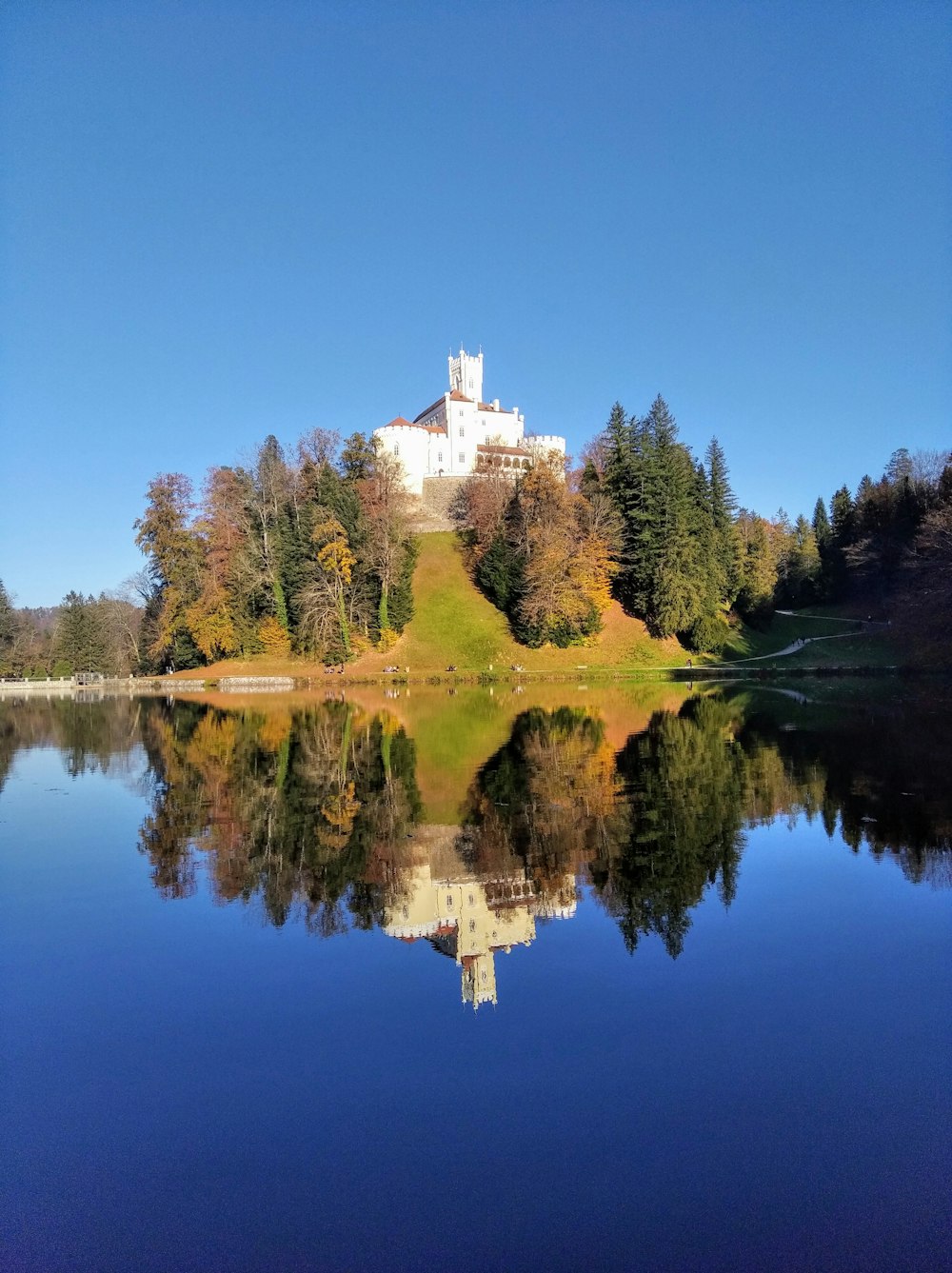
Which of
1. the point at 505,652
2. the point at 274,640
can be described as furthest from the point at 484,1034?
the point at 274,640

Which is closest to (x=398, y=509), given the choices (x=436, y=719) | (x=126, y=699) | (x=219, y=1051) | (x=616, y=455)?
(x=616, y=455)

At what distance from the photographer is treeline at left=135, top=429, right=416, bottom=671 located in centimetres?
5847

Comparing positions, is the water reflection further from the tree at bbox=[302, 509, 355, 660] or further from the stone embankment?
the stone embankment

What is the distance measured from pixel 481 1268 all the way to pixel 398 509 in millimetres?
60517

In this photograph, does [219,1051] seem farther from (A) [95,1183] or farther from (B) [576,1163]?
(B) [576,1163]

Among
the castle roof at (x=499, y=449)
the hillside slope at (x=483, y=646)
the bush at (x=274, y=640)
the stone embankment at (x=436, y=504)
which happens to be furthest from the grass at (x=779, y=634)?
the bush at (x=274, y=640)

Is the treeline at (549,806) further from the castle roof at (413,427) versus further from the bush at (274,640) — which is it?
the castle roof at (413,427)

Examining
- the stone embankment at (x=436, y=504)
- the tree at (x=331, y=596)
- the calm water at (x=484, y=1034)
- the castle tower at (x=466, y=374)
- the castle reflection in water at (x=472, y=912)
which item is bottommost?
the calm water at (x=484, y=1034)

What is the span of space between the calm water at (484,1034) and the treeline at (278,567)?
4453 centimetres

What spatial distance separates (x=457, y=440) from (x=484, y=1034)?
83.4 meters

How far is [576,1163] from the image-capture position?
448 cm

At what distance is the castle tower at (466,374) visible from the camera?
9494cm

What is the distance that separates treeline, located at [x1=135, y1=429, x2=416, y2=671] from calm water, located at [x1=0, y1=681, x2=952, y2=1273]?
4453 cm

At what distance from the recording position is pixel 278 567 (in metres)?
61.9
